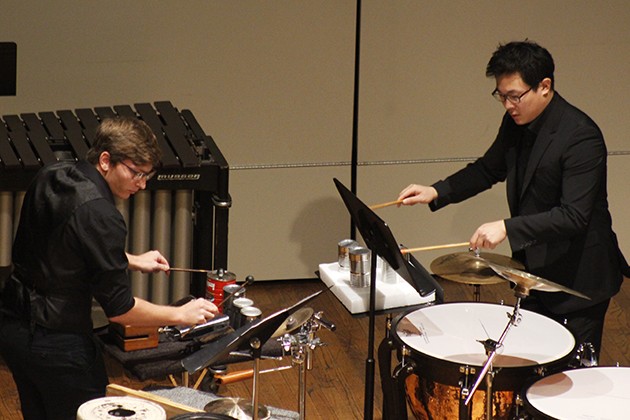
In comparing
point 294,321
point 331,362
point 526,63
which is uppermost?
point 526,63

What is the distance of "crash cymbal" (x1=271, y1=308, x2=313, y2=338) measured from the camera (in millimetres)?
3633

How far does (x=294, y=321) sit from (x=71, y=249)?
0.70 m

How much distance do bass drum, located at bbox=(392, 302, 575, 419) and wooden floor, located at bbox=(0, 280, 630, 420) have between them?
0.79 metres

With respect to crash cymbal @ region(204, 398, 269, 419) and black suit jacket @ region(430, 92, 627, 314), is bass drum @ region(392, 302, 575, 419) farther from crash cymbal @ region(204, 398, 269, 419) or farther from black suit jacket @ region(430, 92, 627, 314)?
crash cymbal @ region(204, 398, 269, 419)

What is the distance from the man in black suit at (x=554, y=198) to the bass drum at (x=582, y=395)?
15.7 inches

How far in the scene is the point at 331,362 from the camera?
530cm

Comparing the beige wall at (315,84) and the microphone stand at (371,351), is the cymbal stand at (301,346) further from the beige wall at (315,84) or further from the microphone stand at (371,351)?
the beige wall at (315,84)

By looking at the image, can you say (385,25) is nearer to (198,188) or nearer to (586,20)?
(586,20)

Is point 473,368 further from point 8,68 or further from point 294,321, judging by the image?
point 8,68

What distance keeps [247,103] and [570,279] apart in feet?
7.02

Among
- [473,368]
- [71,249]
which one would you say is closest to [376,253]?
[473,368]

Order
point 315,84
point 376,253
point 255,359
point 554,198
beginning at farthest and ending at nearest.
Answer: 1. point 315,84
2. point 554,198
3. point 376,253
4. point 255,359

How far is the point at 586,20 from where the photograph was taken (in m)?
6.04

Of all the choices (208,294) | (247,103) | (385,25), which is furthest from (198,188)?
(385,25)
